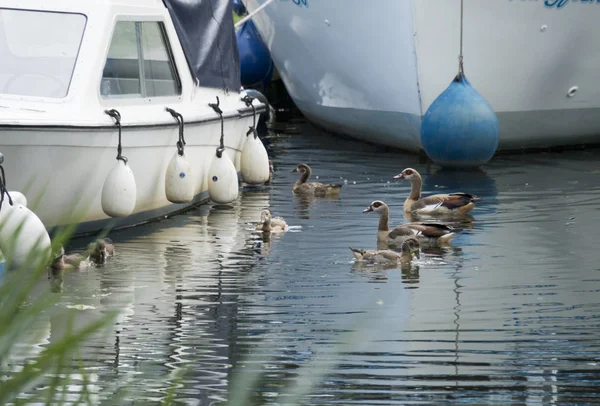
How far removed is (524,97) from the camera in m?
19.0

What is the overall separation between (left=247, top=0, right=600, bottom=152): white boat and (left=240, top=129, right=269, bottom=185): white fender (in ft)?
11.9

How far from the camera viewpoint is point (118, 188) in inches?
452

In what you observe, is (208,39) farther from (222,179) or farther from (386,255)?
(386,255)

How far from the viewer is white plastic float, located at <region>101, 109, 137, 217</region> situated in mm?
11477

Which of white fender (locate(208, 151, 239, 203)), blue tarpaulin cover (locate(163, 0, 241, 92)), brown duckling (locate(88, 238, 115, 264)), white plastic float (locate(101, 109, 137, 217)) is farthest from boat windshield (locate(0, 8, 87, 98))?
white fender (locate(208, 151, 239, 203))

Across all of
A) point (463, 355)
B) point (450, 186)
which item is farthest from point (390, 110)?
point (463, 355)

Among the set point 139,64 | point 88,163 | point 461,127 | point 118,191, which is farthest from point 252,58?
point 88,163

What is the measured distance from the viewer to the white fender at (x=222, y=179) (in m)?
13.7

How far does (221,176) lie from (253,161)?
147 centimetres

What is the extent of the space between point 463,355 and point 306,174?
810 centimetres

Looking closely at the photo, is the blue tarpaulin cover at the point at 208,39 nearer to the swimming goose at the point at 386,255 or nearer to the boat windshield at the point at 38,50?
the boat windshield at the point at 38,50

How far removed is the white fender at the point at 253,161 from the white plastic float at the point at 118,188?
11.8 feet

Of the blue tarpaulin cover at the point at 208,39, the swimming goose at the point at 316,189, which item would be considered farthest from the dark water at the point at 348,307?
the blue tarpaulin cover at the point at 208,39

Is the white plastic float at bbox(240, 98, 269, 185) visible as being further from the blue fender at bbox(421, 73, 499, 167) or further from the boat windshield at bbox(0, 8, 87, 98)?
the boat windshield at bbox(0, 8, 87, 98)
